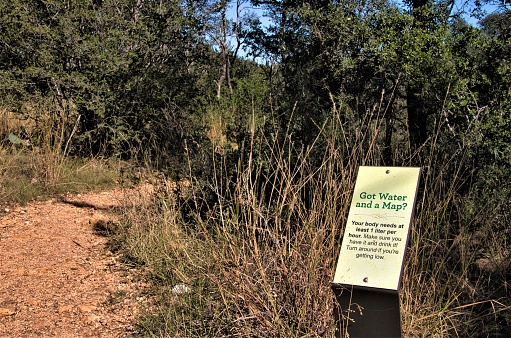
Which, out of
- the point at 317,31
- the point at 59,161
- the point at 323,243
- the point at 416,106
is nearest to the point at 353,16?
the point at 317,31

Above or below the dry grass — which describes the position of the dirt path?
below

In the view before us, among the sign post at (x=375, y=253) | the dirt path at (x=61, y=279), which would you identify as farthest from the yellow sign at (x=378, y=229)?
the dirt path at (x=61, y=279)

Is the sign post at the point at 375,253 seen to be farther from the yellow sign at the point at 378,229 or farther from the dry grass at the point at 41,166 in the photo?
the dry grass at the point at 41,166

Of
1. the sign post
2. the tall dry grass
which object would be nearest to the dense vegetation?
the tall dry grass

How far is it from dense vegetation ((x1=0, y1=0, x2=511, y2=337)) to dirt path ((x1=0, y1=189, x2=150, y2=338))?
0.29 meters

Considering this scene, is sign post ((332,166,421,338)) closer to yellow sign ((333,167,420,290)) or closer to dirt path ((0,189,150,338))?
yellow sign ((333,167,420,290))

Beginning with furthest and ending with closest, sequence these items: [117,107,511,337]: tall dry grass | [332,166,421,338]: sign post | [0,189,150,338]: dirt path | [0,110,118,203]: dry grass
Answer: [0,110,118,203]: dry grass < [0,189,150,338]: dirt path < [117,107,511,337]: tall dry grass < [332,166,421,338]: sign post

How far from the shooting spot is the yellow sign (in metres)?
2.61

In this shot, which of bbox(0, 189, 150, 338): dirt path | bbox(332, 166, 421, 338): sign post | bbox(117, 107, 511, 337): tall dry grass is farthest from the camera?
bbox(0, 189, 150, 338): dirt path

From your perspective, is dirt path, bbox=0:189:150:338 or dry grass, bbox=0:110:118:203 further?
dry grass, bbox=0:110:118:203

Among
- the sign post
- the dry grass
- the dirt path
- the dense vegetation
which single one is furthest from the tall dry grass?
the dry grass

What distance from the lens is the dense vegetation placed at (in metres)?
3.16

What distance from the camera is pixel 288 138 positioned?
4.73 metres

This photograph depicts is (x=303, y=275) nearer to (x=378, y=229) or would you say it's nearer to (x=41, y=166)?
(x=378, y=229)
